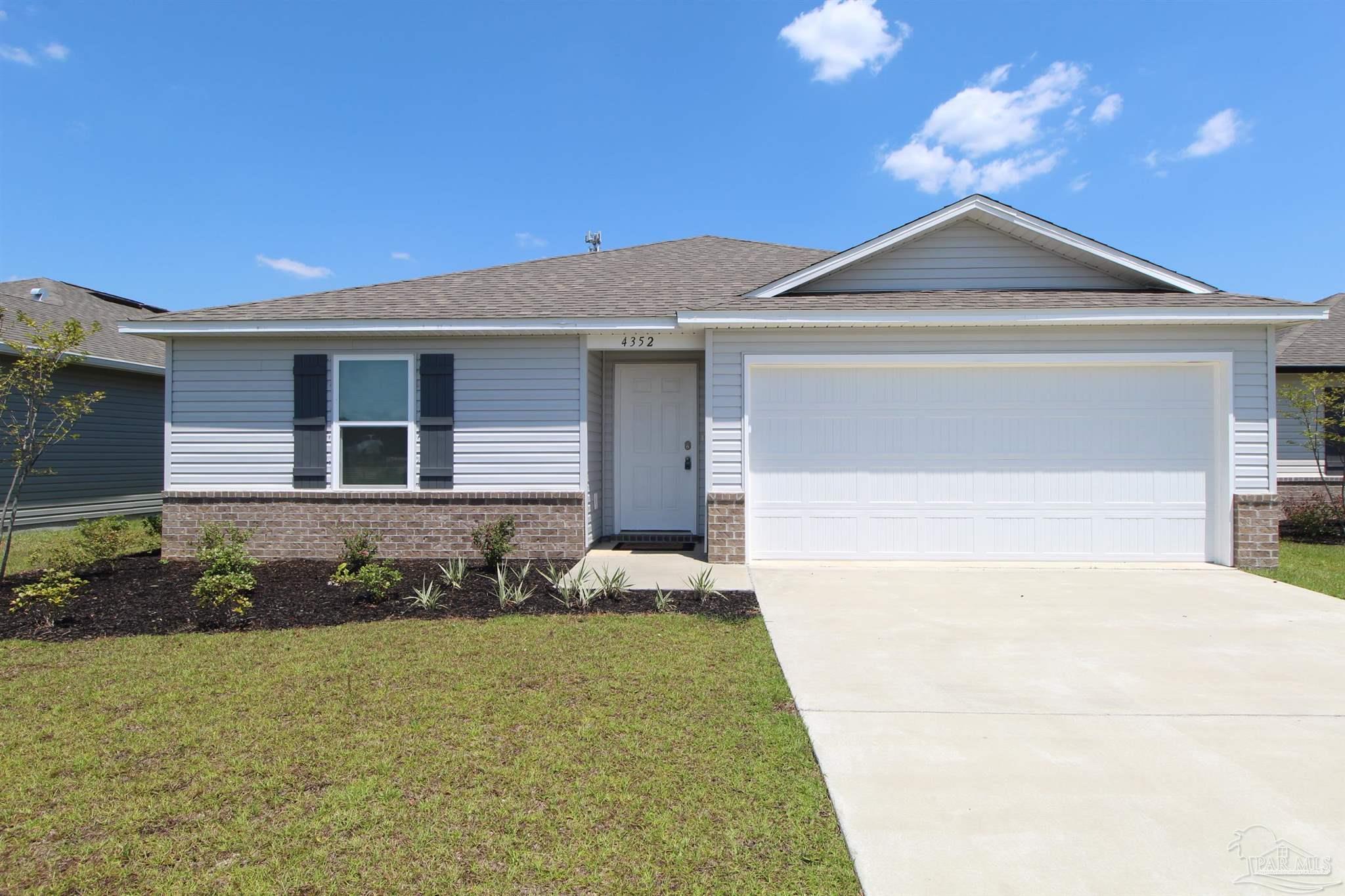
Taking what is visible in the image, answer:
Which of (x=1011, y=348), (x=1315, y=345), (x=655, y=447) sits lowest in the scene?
(x=655, y=447)

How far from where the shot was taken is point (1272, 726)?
3561 millimetres

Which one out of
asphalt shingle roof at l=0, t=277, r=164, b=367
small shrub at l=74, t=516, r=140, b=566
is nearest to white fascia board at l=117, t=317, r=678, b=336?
small shrub at l=74, t=516, r=140, b=566

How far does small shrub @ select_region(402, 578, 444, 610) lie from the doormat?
113 inches

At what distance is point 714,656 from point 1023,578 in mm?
4407

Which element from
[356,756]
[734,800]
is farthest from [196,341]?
[734,800]

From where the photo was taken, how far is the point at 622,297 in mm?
9008

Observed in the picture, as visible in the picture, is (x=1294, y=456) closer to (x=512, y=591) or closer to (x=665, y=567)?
(x=665, y=567)

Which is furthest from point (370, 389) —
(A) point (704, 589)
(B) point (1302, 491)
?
(B) point (1302, 491)

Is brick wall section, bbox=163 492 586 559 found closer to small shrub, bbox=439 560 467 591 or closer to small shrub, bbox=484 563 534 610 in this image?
small shrub, bbox=439 560 467 591

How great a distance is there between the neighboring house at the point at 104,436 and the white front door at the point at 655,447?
817 cm

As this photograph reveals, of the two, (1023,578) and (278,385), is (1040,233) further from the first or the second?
(278,385)

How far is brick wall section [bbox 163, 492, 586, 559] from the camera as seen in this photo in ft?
27.7

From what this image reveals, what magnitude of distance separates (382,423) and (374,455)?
43 centimetres

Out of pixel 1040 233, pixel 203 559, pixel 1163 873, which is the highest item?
pixel 1040 233
